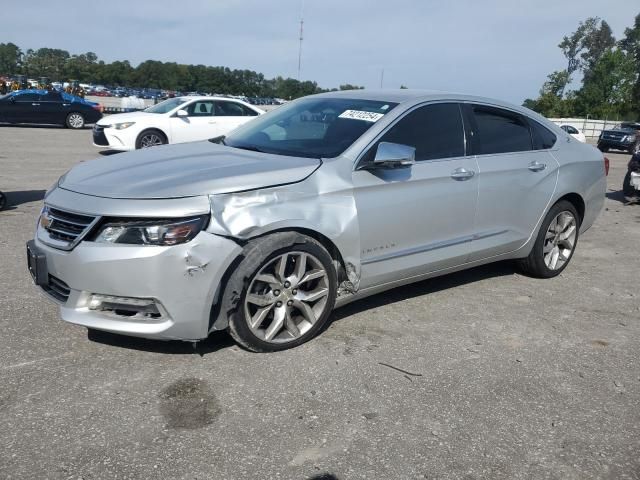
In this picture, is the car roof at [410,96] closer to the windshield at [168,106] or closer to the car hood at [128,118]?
the car hood at [128,118]

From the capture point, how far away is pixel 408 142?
424 cm

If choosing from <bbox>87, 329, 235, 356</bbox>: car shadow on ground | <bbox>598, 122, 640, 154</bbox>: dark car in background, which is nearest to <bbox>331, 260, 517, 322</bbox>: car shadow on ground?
<bbox>87, 329, 235, 356</bbox>: car shadow on ground

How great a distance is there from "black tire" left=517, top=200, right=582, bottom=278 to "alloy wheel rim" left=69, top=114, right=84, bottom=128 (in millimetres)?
20236

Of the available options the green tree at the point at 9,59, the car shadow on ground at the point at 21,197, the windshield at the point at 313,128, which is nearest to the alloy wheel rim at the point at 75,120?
the car shadow on ground at the point at 21,197

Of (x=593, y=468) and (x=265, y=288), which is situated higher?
(x=265, y=288)

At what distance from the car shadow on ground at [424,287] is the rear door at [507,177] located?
0.55m

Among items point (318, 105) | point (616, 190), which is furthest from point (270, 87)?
point (318, 105)

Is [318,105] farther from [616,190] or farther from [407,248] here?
[616,190]

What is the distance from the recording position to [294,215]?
3539mm

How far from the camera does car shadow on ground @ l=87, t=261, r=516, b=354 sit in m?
3.65

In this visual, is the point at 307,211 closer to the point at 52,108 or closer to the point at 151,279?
the point at 151,279

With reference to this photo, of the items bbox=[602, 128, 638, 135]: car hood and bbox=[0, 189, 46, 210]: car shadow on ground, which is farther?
bbox=[602, 128, 638, 135]: car hood

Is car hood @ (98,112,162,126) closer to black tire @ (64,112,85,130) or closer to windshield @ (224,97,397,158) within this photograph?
windshield @ (224,97,397,158)

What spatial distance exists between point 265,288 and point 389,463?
1.31m
